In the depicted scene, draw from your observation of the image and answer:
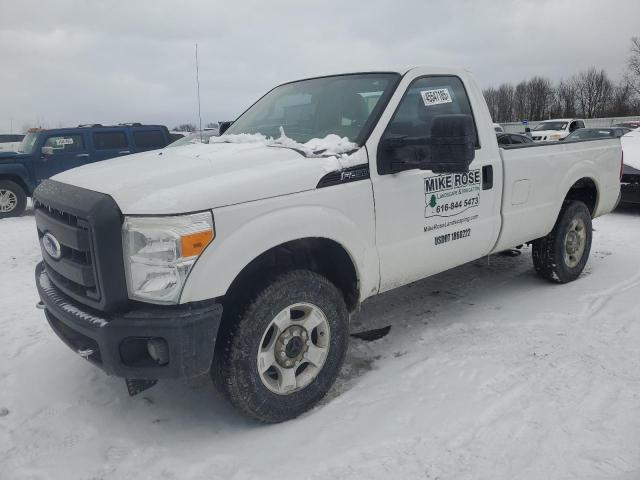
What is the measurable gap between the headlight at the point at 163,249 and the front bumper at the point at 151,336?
0.31ft

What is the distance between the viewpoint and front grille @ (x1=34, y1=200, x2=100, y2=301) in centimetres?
249

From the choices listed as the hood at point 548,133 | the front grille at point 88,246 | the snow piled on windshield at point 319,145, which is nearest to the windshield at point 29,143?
the snow piled on windshield at point 319,145

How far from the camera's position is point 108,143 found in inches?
475

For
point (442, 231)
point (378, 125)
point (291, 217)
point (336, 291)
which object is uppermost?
point (378, 125)

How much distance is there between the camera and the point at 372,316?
448 centimetres

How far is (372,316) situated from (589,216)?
258 centimetres

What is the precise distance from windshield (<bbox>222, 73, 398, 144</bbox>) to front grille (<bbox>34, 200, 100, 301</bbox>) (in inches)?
60.4

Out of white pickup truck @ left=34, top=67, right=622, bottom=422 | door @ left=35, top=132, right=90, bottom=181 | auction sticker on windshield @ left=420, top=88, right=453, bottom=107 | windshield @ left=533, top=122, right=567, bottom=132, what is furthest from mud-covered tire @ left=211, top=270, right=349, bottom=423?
windshield @ left=533, top=122, right=567, bottom=132

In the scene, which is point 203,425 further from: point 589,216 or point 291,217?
point 589,216

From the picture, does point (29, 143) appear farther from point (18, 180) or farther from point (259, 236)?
point (259, 236)

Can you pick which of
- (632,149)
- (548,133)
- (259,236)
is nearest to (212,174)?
(259,236)

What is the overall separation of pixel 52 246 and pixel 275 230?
49.2 inches

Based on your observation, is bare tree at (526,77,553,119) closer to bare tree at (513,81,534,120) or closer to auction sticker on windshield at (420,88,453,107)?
bare tree at (513,81,534,120)

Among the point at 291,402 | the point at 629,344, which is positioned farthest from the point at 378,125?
the point at 629,344
